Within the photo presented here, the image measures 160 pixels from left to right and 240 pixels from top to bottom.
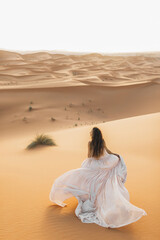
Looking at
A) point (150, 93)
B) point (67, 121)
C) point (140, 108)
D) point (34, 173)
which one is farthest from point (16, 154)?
point (150, 93)

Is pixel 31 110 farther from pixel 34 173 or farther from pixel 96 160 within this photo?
pixel 96 160

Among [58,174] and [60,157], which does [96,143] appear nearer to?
[58,174]

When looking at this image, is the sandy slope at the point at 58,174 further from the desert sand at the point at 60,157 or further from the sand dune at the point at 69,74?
the sand dune at the point at 69,74

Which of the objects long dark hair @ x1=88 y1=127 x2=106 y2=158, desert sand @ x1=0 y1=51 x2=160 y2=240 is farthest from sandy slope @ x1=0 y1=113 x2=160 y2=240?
long dark hair @ x1=88 y1=127 x2=106 y2=158

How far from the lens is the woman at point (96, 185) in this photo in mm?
3789

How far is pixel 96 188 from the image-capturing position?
3.94 meters

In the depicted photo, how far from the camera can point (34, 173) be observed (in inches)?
241

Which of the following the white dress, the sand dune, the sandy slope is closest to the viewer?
the sandy slope

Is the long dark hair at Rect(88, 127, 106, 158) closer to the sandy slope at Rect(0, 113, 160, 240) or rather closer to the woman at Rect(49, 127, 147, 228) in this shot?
the woman at Rect(49, 127, 147, 228)

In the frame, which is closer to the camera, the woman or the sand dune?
the woman

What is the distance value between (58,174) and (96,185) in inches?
88.3

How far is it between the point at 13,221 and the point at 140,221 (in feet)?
5.92

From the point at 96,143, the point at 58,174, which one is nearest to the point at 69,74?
the point at 58,174

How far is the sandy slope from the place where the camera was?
363 centimetres
